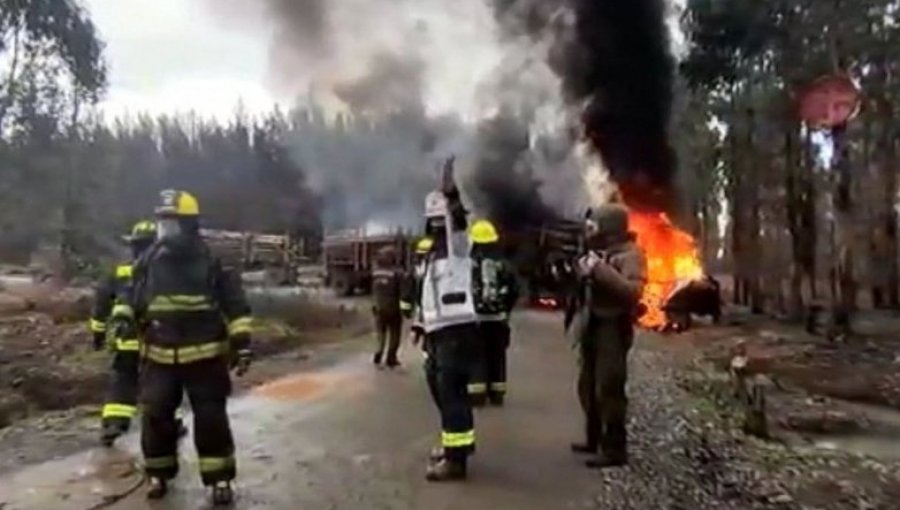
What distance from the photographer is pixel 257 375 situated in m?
12.1

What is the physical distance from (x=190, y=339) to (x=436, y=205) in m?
1.66

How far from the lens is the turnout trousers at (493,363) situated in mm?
8367

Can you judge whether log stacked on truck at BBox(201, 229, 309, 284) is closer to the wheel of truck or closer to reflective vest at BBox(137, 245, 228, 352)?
the wheel of truck

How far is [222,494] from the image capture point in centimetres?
555

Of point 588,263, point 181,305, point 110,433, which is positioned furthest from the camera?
point 110,433

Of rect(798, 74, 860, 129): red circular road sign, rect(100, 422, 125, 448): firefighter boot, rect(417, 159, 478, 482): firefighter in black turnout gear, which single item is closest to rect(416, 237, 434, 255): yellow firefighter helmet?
rect(417, 159, 478, 482): firefighter in black turnout gear

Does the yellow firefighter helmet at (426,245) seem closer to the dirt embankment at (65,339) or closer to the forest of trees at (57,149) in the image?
the dirt embankment at (65,339)

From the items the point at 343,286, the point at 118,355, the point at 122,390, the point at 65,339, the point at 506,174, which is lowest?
the point at 65,339

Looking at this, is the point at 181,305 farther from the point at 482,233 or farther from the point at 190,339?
the point at 482,233

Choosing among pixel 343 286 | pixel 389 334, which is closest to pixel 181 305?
pixel 389 334

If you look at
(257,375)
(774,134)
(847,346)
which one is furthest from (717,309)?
(257,375)

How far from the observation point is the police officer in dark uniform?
12.1m

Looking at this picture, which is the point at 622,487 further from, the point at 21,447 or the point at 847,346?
the point at 847,346

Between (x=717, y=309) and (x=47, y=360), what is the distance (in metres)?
15.8
